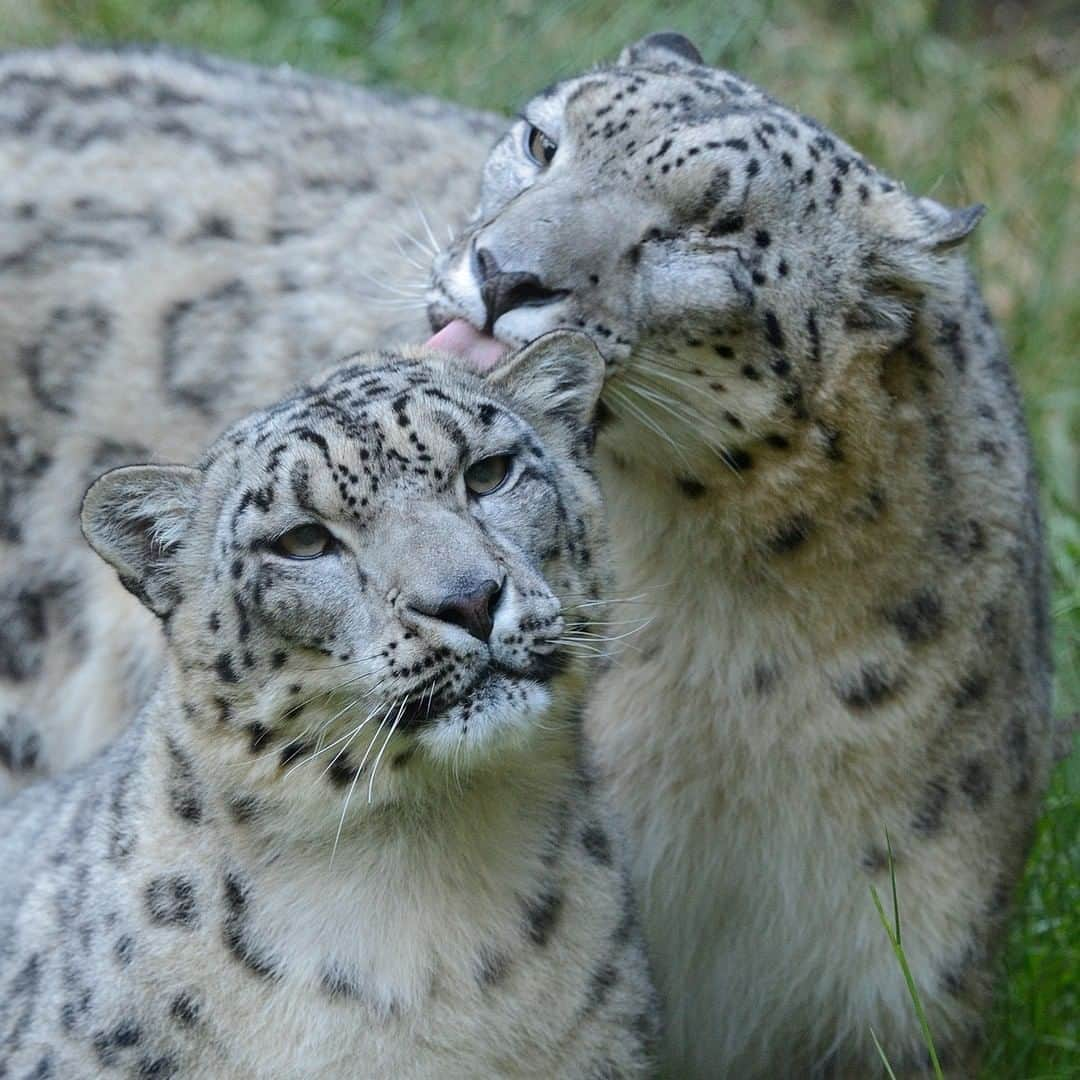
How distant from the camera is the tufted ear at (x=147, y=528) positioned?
5043 millimetres

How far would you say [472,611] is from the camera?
4.41 metres

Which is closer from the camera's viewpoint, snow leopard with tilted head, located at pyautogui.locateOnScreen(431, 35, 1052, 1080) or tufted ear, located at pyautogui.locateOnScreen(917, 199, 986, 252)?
snow leopard with tilted head, located at pyautogui.locateOnScreen(431, 35, 1052, 1080)

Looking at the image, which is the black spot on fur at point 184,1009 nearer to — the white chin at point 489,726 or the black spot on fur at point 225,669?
the black spot on fur at point 225,669

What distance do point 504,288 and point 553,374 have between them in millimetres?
341

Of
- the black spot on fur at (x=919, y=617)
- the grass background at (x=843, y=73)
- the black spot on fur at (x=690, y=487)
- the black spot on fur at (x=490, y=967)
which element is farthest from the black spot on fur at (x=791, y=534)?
the grass background at (x=843, y=73)

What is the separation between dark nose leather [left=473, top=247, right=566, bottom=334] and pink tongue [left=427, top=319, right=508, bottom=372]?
7 centimetres

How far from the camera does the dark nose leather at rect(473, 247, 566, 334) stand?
17.8 ft

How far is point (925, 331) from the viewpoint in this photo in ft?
19.4

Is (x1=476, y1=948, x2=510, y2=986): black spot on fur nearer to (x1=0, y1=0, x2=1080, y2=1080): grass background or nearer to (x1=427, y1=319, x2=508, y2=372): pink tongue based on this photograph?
(x1=427, y1=319, x2=508, y2=372): pink tongue

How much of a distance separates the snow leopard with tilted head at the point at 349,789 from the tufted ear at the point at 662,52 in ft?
5.33

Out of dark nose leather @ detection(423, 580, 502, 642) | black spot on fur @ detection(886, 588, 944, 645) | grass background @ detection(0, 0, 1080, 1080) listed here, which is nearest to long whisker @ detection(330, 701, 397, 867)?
dark nose leather @ detection(423, 580, 502, 642)

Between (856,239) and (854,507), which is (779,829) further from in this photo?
(856,239)

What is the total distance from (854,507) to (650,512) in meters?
0.57

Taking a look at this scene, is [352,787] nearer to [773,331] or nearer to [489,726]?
[489,726]
